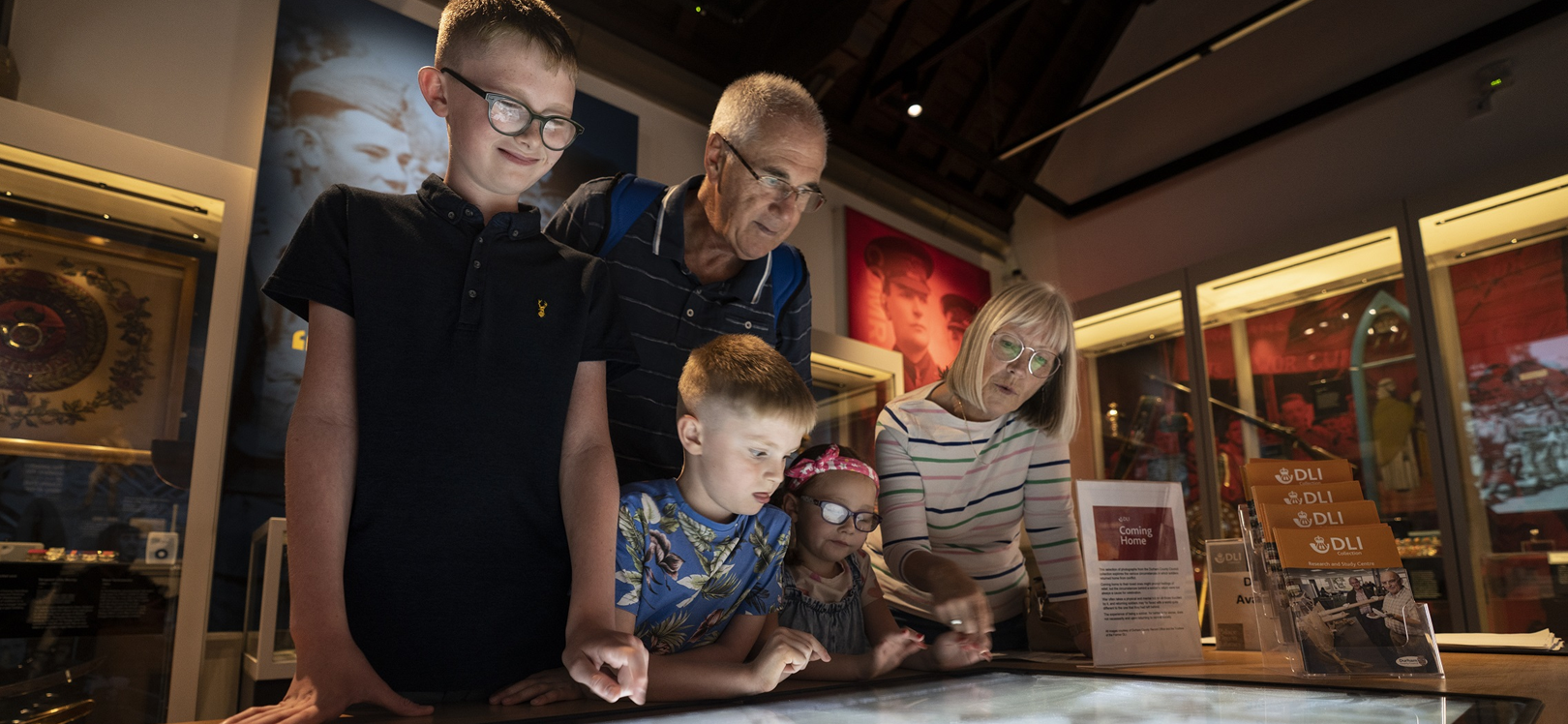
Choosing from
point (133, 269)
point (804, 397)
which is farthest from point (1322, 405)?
point (133, 269)

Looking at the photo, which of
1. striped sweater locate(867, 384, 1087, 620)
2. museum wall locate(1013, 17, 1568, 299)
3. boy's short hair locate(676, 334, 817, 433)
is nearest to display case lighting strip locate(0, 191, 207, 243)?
boy's short hair locate(676, 334, 817, 433)

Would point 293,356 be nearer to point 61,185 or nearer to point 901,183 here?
point 61,185

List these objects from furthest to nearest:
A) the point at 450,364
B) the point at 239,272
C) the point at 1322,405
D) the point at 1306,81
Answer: the point at 1306,81 → the point at 1322,405 → the point at 239,272 → the point at 450,364

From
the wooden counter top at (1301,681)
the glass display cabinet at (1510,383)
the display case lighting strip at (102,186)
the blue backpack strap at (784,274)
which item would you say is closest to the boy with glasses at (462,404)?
the wooden counter top at (1301,681)

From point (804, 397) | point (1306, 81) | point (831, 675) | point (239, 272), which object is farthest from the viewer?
point (1306, 81)

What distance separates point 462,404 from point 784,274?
0.81 metres

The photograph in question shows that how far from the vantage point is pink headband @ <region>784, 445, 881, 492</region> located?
1.58 meters

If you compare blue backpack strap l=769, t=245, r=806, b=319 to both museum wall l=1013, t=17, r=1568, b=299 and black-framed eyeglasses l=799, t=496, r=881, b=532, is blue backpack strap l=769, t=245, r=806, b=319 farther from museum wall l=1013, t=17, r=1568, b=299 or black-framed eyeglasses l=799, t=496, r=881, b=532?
museum wall l=1013, t=17, r=1568, b=299

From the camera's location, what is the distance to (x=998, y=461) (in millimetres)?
1791

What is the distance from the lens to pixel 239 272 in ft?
9.23

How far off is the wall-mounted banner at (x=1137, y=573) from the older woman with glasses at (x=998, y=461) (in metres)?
0.25

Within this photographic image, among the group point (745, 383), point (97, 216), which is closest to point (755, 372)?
point (745, 383)

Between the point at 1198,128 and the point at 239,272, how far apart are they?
17.4 feet

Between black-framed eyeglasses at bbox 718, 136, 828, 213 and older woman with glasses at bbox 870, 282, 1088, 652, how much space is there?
469mm
